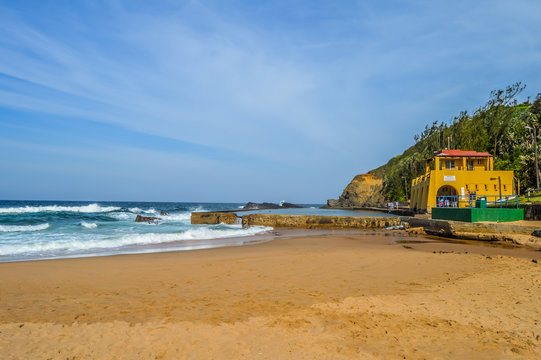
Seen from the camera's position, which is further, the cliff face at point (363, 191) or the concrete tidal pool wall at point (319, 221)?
the cliff face at point (363, 191)

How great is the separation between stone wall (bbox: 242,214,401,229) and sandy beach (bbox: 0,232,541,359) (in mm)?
12983

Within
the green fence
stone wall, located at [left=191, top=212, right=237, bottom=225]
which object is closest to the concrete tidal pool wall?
stone wall, located at [left=191, top=212, right=237, bottom=225]

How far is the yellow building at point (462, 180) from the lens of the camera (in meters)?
28.8

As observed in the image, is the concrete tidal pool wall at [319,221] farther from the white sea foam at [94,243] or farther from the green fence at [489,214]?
the green fence at [489,214]

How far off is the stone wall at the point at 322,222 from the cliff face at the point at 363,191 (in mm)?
66223

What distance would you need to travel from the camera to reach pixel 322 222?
22.4 m

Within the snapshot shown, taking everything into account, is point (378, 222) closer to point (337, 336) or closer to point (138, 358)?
point (337, 336)

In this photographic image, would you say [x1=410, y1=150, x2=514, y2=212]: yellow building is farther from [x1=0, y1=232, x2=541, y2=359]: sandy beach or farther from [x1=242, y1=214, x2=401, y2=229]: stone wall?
[x1=0, y1=232, x2=541, y2=359]: sandy beach

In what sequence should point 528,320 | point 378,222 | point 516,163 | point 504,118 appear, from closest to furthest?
point 528,320
point 378,222
point 516,163
point 504,118

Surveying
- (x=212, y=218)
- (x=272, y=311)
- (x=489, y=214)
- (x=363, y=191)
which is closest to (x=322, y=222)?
(x=212, y=218)

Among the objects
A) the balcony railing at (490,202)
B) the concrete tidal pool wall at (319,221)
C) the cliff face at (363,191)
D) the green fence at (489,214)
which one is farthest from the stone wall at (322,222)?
the cliff face at (363,191)

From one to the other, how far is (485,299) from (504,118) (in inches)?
1954

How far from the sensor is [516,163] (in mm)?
38656

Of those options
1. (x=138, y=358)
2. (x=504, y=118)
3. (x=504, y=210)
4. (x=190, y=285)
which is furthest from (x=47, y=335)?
(x=504, y=118)
